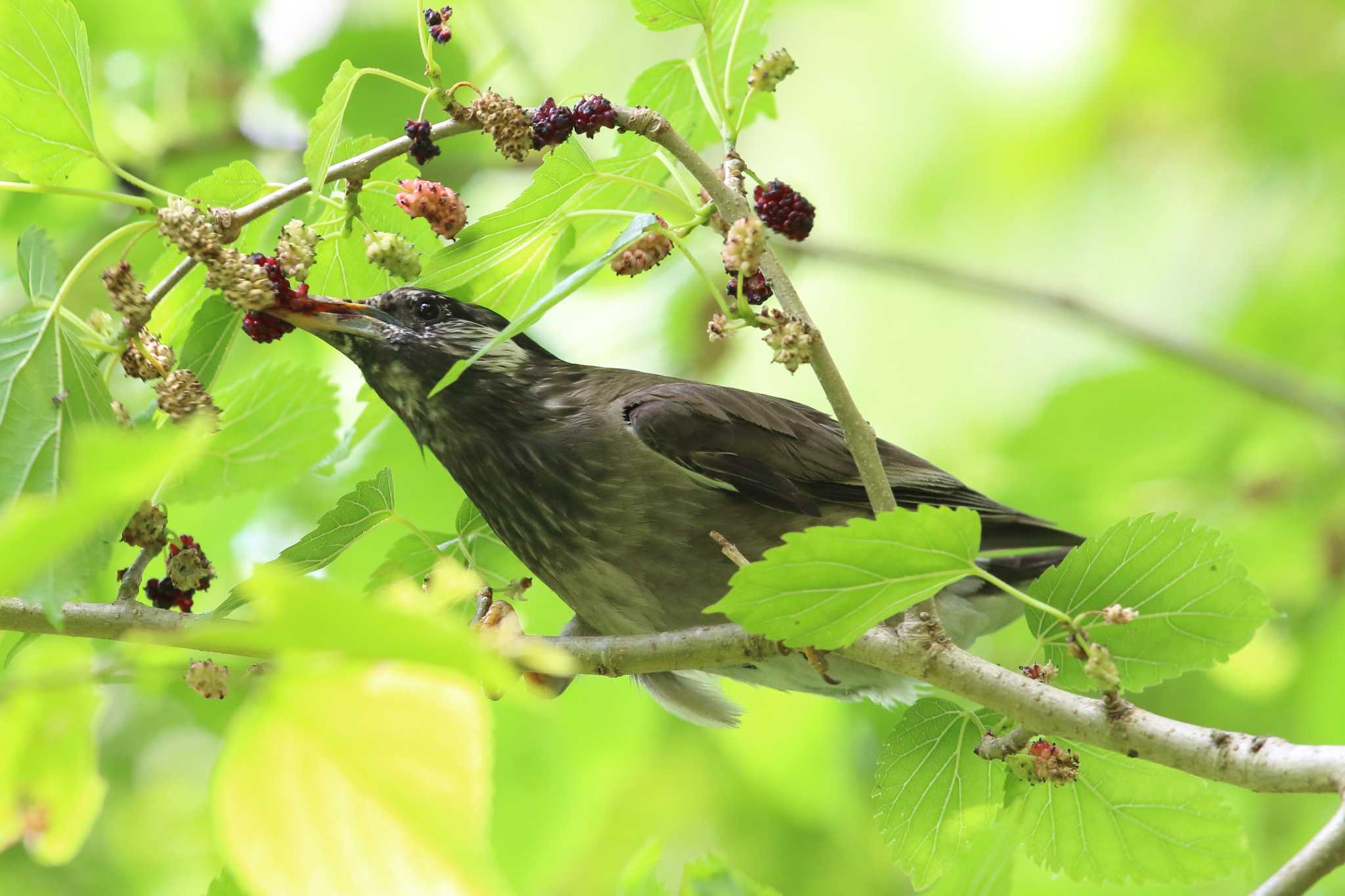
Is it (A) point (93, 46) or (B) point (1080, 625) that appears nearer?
(B) point (1080, 625)

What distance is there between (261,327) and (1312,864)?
212 centimetres

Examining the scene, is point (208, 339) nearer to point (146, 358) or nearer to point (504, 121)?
point (146, 358)

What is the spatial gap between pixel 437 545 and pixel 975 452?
12.0 feet

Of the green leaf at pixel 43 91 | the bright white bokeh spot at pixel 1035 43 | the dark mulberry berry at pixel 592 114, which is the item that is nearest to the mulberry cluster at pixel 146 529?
the green leaf at pixel 43 91

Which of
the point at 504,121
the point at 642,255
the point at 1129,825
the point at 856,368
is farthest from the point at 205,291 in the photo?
the point at 856,368

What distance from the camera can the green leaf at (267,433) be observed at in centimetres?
310

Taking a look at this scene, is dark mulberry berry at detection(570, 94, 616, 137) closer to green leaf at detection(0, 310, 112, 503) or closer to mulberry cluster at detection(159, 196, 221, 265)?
mulberry cluster at detection(159, 196, 221, 265)

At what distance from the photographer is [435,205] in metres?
2.54

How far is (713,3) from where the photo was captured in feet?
8.04

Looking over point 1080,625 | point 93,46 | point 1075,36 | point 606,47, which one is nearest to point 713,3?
point 1080,625

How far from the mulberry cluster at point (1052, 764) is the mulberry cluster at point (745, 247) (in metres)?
1.09

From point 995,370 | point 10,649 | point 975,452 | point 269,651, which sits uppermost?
point 995,370

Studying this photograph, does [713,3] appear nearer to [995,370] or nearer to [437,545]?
[437,545]

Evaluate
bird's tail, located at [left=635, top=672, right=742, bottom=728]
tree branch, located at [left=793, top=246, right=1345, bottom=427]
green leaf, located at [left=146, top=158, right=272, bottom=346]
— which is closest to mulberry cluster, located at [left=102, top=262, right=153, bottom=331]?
green leaf, located at [left=146, top=158, right=272, bottom=346]
